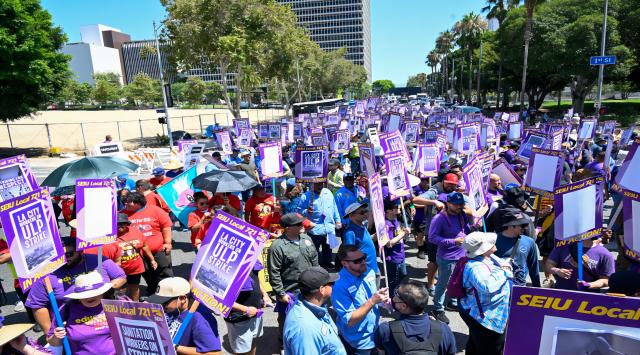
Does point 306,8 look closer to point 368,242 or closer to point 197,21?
point 197,21

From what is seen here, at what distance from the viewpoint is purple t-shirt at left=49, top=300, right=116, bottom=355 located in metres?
3.38

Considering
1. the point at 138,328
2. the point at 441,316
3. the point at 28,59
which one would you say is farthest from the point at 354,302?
the point at 28,59

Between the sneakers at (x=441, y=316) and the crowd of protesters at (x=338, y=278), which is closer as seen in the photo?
the crowd of protesters at (x=338, y=278)

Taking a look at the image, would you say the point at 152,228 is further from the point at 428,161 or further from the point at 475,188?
the point at 428,161

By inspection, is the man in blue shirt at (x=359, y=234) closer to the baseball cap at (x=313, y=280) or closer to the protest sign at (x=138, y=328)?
the baseball cap at (x=313, y=280)

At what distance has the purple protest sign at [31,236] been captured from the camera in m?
3.42

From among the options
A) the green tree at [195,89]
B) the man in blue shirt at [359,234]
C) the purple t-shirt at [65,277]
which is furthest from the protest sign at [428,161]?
the green tree at [195,89]

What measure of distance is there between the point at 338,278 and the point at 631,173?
3.24 m

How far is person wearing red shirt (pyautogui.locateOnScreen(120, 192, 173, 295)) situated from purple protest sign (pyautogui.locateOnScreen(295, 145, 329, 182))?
2.38 m

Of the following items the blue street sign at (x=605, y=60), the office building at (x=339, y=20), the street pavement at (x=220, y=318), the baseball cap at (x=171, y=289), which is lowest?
the street pavement at (x=220, y=318)

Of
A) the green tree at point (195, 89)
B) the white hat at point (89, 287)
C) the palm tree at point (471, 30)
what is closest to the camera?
the white hat at point (89, 287)

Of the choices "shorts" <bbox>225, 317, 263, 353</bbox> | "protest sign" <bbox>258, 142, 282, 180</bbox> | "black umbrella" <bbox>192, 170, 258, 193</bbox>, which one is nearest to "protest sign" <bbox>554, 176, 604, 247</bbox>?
"shorts" <bbox>225, 317, 263, 353</bbox>

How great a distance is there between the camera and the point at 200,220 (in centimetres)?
557

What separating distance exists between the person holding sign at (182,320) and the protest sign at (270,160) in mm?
5272
